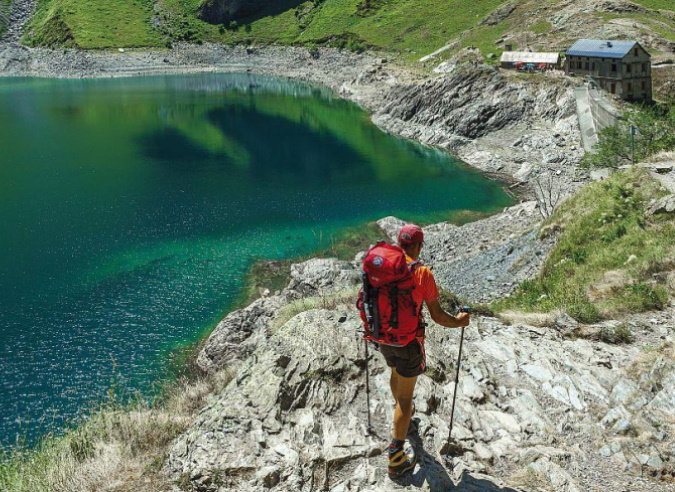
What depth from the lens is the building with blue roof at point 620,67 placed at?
6781cm

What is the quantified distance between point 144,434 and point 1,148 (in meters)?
80.0

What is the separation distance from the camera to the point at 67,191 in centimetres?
5750

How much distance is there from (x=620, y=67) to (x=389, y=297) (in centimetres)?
7313

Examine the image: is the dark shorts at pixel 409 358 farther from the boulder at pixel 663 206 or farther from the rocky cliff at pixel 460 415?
the boulder at pixel 663 206

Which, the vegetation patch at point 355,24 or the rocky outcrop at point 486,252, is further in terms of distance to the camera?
the vegetation patch at point 355,24

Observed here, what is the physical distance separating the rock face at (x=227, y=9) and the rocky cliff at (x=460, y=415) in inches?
8042

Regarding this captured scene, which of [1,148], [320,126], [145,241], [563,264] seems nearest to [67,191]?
[145,241]

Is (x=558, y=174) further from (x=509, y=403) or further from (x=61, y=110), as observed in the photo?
(x=61, y=110)

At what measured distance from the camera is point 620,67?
222ft

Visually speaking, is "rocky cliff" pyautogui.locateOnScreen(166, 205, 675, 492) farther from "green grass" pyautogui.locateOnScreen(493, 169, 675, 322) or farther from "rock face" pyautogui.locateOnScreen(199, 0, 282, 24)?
"rock face" pyautogui.locateOnScreen(199, 0, 282, 24)

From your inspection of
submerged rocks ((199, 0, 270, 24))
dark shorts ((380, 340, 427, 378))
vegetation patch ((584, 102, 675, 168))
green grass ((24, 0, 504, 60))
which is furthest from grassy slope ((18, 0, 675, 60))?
dark shorts ((380, 340, 427, 378))

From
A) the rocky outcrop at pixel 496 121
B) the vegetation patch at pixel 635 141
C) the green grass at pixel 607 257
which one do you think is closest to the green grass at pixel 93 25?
the rocky outcrop at pixel 496 121

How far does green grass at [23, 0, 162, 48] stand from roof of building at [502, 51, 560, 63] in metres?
132

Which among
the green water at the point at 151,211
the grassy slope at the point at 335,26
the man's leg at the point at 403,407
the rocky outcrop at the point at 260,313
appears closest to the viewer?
the man's leg at the point at 403,407
